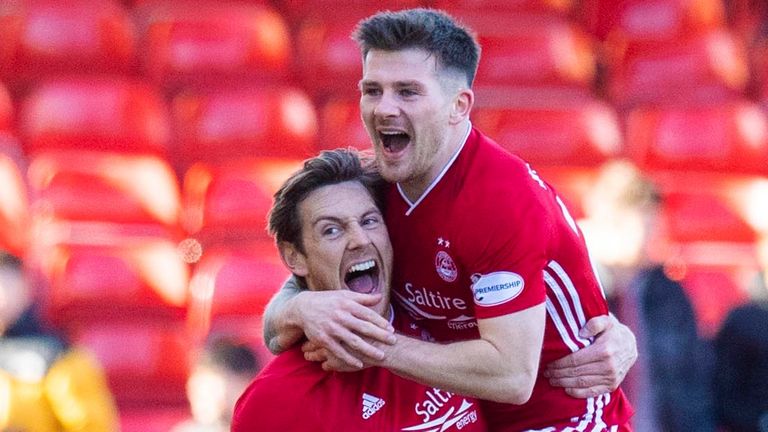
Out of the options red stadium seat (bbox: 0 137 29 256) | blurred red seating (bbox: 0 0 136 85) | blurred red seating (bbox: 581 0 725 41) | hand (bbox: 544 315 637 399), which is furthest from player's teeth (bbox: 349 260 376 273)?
blurred red seating (bbox: 581 0 725 41)

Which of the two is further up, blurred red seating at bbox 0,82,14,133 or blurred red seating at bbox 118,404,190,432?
blurred red seating at bbox 0,82,14,133

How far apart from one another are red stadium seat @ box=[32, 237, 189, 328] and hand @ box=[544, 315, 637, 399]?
2.81m

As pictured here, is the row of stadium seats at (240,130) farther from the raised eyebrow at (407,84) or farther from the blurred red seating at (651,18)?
the raised eyebrow at (407,84)

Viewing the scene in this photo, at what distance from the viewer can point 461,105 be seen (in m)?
2.95

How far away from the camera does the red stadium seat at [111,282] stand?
5.51 meters

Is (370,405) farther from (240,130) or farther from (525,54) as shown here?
(525,54)

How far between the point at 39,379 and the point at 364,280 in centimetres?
199

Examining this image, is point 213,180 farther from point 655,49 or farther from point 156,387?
point 655,49

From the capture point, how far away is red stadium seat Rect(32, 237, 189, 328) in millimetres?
5511

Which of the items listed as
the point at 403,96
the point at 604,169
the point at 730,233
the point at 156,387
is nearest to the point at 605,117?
the point at 604,169

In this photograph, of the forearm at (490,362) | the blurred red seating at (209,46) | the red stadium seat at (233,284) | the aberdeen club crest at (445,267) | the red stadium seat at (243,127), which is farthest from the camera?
the blurred red seating at (209,46)

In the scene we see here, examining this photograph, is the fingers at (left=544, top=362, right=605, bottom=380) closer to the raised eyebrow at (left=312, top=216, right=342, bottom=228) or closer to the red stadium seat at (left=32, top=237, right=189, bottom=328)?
the raised eyebrow at (left=312, top=216, right=342, bottom=228)

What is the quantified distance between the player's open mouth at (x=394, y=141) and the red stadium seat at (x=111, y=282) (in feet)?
9.28

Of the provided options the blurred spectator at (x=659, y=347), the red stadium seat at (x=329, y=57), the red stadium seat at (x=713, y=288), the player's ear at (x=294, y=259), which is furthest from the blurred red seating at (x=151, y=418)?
the player's ear at (x=294, y=259)
